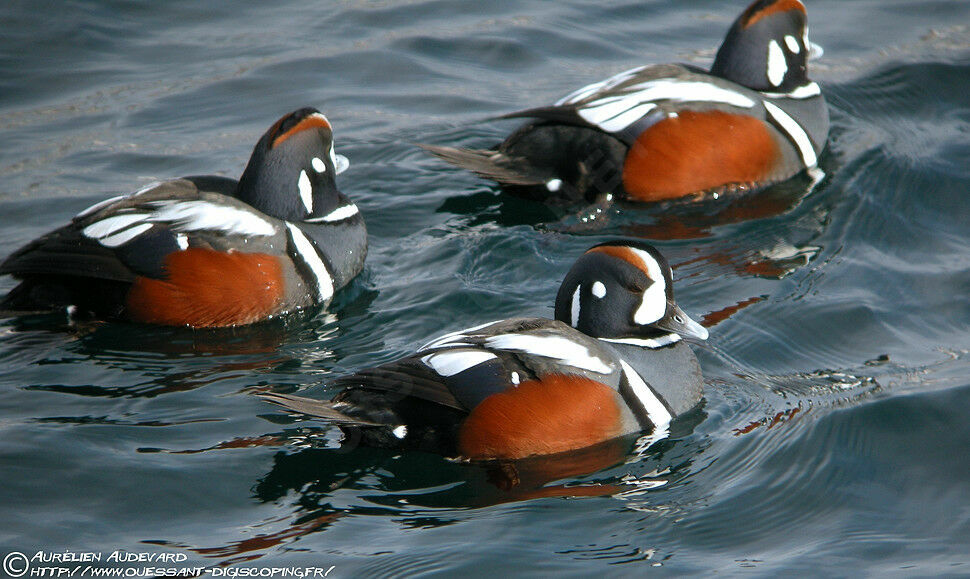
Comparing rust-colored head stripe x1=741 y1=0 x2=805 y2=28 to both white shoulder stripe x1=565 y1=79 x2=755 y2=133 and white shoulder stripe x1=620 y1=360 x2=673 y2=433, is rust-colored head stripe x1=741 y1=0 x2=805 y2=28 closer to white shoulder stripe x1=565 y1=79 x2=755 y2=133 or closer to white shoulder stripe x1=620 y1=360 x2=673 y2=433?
white shoulder stripe x1=565 y1=79 x2=755 y2=133

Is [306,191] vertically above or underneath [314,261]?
above

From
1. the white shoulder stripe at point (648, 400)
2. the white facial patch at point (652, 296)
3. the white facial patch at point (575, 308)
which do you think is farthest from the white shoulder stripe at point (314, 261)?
the white shoulder stripe at point (648, 400)

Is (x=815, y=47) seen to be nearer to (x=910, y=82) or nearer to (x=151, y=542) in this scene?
(x=910, y=82)

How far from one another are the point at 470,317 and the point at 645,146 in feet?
7.67

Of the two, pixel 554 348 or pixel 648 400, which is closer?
pixel 554 348

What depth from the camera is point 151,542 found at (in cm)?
516

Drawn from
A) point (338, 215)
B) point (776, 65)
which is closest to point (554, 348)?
point (338, 215)

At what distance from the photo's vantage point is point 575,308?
6.41 metres

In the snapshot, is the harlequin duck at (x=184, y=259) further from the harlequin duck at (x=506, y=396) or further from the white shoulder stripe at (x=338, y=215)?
the harlequin duck at (x=506, y=396)

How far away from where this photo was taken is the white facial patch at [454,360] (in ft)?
18.7

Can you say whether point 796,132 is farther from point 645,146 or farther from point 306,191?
point 306,191

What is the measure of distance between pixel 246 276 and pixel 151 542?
2.63 metres

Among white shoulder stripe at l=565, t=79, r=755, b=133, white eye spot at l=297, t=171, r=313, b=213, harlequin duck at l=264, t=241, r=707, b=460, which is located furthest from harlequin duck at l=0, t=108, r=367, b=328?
white shoulder stripe at l=565, t=79, r=755, b=133

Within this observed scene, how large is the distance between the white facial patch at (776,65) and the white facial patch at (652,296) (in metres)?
4.15
